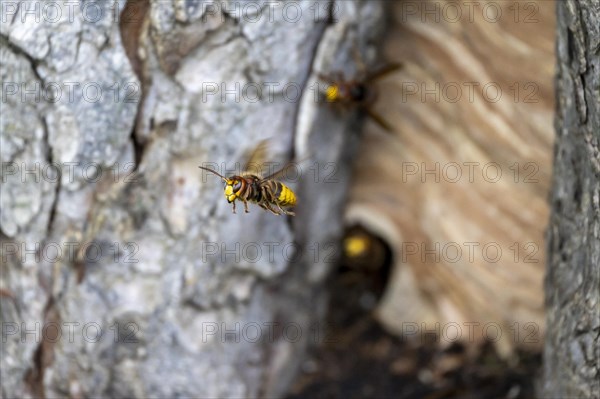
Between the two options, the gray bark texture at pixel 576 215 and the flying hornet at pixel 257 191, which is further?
the flying hornet at pixel 257 191

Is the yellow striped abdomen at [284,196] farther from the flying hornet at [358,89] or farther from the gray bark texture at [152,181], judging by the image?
the flying hornet at [358,89]

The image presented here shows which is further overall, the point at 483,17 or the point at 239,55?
the point at 483,17

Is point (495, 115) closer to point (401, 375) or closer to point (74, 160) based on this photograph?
point (401, 375)

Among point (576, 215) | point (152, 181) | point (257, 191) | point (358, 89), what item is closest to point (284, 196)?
point (257, 191)

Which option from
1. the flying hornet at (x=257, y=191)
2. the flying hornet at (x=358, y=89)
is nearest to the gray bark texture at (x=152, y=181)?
the flying hornet at (x=358, y=89)

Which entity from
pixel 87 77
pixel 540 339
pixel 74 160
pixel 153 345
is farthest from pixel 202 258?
pixel 540 339

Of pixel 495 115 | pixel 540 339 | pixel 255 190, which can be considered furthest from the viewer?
pixel 540 339

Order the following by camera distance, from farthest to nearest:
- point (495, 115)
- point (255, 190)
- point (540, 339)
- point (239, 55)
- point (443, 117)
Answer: point (540, 339) < point (443, 117) < point (495, 115) < point (239, 55) < point (255, 190)
